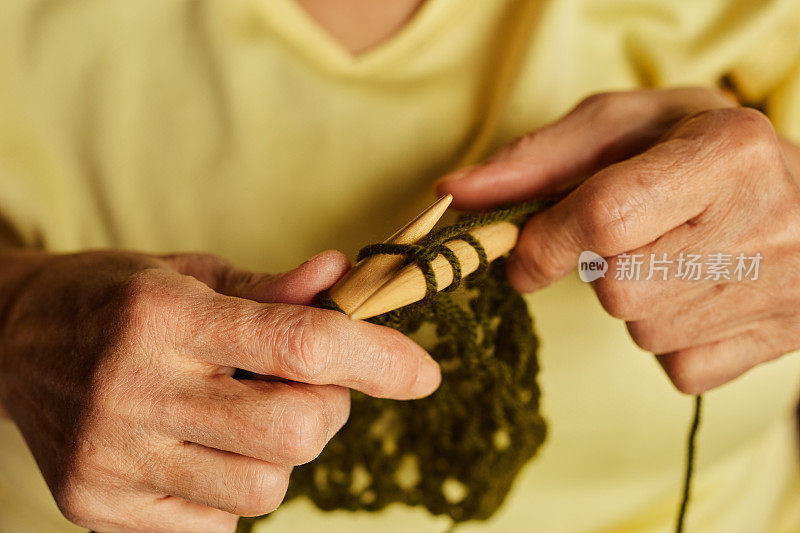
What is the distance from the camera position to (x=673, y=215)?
0.66 metres

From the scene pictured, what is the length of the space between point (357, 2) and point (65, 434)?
0.65 meters

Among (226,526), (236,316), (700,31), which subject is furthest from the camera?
(700,31)

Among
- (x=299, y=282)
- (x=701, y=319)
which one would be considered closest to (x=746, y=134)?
(x=701, y=319)

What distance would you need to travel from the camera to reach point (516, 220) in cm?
73

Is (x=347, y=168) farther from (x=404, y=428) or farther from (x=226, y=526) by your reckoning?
(x=226, y=526)

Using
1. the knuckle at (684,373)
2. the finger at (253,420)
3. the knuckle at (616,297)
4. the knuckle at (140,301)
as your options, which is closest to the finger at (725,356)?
the knuckle at (684,373)

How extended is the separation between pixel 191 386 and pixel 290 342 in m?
0.10

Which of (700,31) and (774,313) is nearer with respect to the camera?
(774,313)

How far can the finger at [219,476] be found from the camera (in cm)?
59

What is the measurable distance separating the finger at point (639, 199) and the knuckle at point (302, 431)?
0.31 meters

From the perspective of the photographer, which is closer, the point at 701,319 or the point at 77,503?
the point at 77,503

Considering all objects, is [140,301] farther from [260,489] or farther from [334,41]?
[334,41]

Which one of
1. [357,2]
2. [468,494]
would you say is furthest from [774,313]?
[357,2]

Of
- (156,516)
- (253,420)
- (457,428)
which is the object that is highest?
(253,420)
